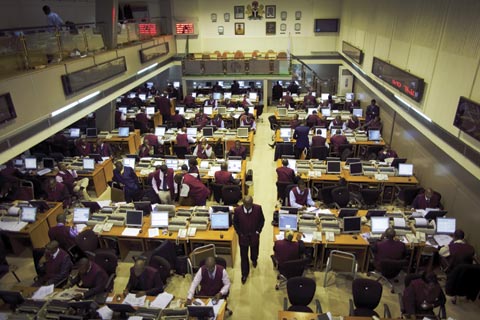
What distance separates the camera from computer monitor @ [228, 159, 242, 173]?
406 inches

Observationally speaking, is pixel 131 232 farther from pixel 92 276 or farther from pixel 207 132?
pixel 207 132

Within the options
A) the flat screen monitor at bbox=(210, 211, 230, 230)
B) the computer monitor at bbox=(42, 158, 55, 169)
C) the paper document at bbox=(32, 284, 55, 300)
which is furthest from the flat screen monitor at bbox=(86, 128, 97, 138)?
the paper document at bbox=(32, 284, 55, 300)

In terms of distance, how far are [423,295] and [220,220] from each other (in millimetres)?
3973

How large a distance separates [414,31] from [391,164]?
147 inches

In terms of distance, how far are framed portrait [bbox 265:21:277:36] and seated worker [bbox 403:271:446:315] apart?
17126 millimetres

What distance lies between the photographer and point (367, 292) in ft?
18.6

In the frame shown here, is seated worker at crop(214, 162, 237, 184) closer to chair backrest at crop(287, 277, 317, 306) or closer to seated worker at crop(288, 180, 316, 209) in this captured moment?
seated worker at crop(288, 180, 316, 209)

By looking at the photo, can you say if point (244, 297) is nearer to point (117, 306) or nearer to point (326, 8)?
point (117, 306)

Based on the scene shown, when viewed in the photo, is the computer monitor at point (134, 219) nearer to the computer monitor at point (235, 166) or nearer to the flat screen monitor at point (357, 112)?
the computer monitor at point (235, 166)

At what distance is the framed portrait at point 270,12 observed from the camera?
19703 millimetres

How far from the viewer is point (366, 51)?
1290 centimetres

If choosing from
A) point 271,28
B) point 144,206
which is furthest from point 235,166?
point 271,28

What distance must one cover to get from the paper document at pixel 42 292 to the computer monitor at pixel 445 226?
7.59m

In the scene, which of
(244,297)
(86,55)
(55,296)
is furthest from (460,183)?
(86,55)
